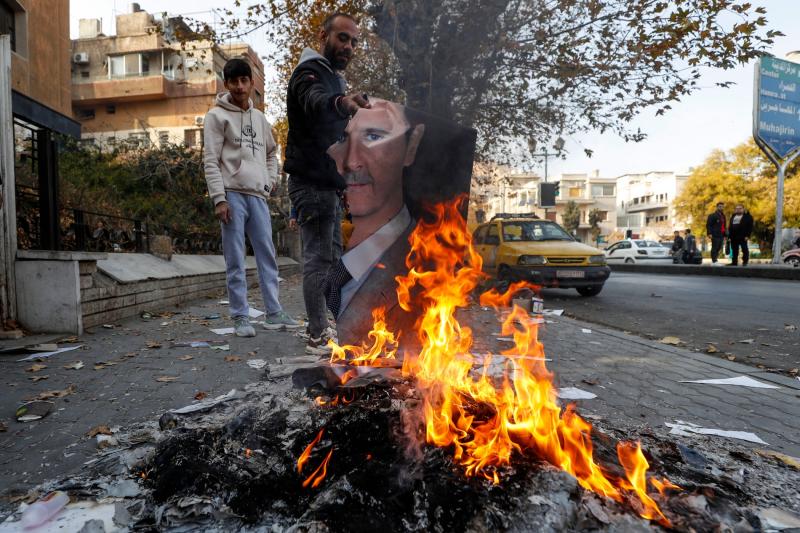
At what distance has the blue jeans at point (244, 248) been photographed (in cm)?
441

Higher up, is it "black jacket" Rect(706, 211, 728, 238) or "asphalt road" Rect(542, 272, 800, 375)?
"black jacket" Rect(706, 211, 728, 238)

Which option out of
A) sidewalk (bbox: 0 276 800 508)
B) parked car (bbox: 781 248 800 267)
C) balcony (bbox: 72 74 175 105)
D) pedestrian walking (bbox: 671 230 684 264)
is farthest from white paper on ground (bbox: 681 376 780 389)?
balcony (bbox: 72 74 175 105)

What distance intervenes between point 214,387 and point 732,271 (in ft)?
62.0

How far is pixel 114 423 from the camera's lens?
2377 millimetres

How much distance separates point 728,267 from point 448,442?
19.4 meters

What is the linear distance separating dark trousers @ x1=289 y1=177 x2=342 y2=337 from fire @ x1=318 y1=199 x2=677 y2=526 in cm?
82

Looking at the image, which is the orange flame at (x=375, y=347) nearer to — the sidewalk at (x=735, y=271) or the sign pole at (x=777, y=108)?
the sidewalk at (x=735, y=271)

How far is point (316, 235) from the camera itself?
356cm

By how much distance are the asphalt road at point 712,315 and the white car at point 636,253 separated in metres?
18.9

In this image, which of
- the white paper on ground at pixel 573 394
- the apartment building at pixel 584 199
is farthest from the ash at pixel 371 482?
the apartment building at pixel 584 199

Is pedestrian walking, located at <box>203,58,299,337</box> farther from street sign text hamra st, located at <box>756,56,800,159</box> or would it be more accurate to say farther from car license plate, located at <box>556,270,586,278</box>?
street sign text hamra st, located at <box>756,56,800,159</box>

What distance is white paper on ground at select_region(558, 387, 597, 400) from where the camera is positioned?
2.95 m

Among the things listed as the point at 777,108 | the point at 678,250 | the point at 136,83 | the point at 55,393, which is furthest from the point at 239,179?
the point at 136,83

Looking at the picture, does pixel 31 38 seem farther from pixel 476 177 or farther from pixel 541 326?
pixel 541 326
